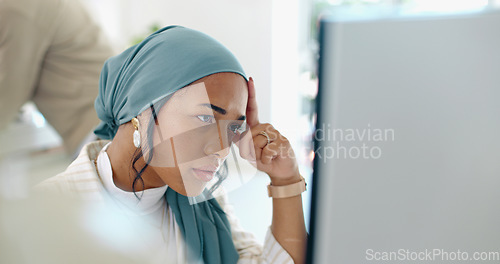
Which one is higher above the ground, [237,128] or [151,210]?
[237,128]

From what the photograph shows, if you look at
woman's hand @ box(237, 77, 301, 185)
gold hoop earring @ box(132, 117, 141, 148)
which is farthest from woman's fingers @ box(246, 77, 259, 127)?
gold hoop earring @ box(132, 117, 141, 148)

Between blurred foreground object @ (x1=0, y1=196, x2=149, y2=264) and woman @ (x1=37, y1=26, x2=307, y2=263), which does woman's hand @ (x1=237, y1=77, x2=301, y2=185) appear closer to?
woman @ (x1=37, y1=26, x2=307, y2=263)

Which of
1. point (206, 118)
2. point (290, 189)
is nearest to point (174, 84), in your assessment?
point (206, 118)

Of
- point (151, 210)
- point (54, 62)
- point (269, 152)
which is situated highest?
point (54, 62)

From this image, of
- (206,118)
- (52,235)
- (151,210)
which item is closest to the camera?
(52,235)

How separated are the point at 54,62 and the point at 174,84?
25cm

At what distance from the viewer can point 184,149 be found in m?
0.45

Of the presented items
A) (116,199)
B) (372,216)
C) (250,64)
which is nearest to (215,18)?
Answer: (250,64)

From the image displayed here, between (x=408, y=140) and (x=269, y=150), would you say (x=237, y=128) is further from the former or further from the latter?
(x=408, y=140)

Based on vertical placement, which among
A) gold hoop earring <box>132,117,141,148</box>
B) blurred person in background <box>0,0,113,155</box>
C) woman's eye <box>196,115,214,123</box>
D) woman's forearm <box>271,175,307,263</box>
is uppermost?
blurred person in background <box>0,0,113,155</box>

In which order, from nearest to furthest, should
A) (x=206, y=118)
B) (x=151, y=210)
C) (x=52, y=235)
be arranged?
(x=52, y=235)
(x=206, y=118)
(x=151, y=210)

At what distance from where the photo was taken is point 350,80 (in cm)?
28

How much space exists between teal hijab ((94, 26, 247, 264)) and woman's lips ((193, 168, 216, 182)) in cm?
11

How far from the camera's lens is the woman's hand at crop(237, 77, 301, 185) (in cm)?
48
